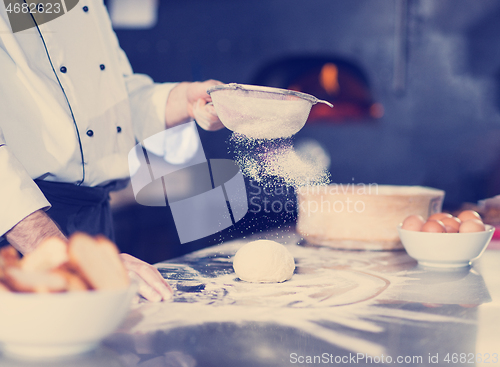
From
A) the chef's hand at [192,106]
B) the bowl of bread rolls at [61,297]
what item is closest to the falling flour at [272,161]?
the chef's hand at [192,106]

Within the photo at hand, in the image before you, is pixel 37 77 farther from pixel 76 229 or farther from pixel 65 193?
pixel 76 229

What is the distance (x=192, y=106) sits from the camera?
1.44 m

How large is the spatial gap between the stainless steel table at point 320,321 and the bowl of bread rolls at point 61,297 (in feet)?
0.14

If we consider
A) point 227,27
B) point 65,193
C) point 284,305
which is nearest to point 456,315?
point 284,305

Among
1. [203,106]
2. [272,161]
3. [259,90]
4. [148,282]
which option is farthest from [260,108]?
[148,282]

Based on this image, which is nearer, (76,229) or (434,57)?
(76,229)

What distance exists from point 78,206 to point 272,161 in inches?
21.2

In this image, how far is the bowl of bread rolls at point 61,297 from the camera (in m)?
0.49

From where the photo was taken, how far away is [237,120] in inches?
42.5

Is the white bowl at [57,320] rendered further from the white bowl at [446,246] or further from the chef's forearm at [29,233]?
the white bowl at [446,246]

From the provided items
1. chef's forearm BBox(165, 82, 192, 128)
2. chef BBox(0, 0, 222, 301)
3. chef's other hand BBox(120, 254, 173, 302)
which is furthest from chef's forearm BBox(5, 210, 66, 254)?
chef's forearm BBox(165, 82, 192, 128)

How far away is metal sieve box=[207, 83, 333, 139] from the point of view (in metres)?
1.02

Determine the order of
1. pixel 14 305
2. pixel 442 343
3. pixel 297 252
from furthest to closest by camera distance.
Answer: pixel 297 252 → pixel 442 343 → pixel 14 305

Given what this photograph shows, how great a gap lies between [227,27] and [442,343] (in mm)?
3295
